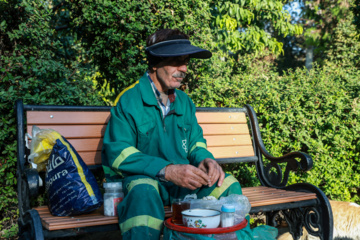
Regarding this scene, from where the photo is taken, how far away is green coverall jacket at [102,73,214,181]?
8.16 feet

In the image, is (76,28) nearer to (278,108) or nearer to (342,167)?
(278,108)

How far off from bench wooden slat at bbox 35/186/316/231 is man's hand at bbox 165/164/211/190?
255 mm

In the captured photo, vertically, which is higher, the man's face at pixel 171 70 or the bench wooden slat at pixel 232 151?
the man's face at pixel 171 70

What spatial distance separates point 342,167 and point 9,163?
3741 mm

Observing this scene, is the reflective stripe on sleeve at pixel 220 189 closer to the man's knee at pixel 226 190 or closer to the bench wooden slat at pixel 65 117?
the man's knee at pixel 226 190

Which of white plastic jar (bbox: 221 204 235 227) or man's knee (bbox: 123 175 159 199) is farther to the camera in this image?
man's knee (bbox: 123 175 159 199)

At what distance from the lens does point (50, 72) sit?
13.3ft

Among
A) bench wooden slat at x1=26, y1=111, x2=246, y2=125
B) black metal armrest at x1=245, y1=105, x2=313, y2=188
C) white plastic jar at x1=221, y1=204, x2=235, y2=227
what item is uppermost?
bench wooden slat at x1=26, y1=111, x2=246, y2=125

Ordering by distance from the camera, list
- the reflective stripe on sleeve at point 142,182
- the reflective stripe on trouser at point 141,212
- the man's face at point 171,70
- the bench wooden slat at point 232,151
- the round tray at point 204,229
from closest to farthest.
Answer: the round tray at point 204,229
the reflective stripe on trouser at point 141,212
the reflective stripe on sleeve at point 142,182
the man's face at point 171,70
the bench wooden slat at point 232,151

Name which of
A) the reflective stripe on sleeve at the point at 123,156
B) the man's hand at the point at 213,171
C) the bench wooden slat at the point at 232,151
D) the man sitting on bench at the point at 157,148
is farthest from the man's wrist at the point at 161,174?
the bench wooden slat at the point at 232,151

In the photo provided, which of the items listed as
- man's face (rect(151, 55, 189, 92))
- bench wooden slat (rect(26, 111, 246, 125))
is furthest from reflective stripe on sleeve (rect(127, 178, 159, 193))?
bench wooden slat (rect(26, 111, 246, 125))

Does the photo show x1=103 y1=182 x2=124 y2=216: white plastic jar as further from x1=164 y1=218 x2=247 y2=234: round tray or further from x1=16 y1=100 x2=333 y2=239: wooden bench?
x1=164 y1=218 x2=247 y2=234: round tray

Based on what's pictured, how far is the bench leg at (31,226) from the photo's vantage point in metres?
2.15

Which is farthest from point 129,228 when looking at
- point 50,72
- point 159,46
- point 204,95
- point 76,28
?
point 76,28
